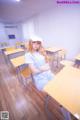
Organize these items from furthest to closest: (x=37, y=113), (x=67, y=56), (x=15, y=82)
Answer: (x=67, y=56), (x=15, y=82), (x=37, y=113)

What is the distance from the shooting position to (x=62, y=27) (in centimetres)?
352

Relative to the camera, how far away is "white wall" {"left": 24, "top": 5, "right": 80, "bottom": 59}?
3246 millimetres

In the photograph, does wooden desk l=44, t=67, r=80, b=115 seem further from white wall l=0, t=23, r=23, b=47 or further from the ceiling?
white wall l=0, t=23, r=23, b=47

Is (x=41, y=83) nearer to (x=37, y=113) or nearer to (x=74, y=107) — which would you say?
(x=37, y=113)

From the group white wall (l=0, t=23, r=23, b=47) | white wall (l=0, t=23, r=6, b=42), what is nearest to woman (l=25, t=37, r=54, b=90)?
white wall (l=0, t=23, r=23, b=47)

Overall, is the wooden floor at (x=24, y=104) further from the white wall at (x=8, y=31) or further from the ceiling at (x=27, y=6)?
→ the white wall at (x=8, y=31)

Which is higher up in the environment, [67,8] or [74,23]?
[67,8]

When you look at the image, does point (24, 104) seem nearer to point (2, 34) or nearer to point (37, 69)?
point (37, 69)

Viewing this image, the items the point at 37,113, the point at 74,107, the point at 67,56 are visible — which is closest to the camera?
the point at 74,107

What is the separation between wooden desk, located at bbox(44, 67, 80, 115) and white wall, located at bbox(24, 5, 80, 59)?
93.1 inches

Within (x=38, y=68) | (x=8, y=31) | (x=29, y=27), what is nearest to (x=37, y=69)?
(x=38, y=68)

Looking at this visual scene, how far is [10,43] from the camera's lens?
6.74 metres

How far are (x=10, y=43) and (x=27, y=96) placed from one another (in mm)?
5229

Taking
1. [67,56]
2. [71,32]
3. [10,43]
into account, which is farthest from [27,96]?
[10,43]
